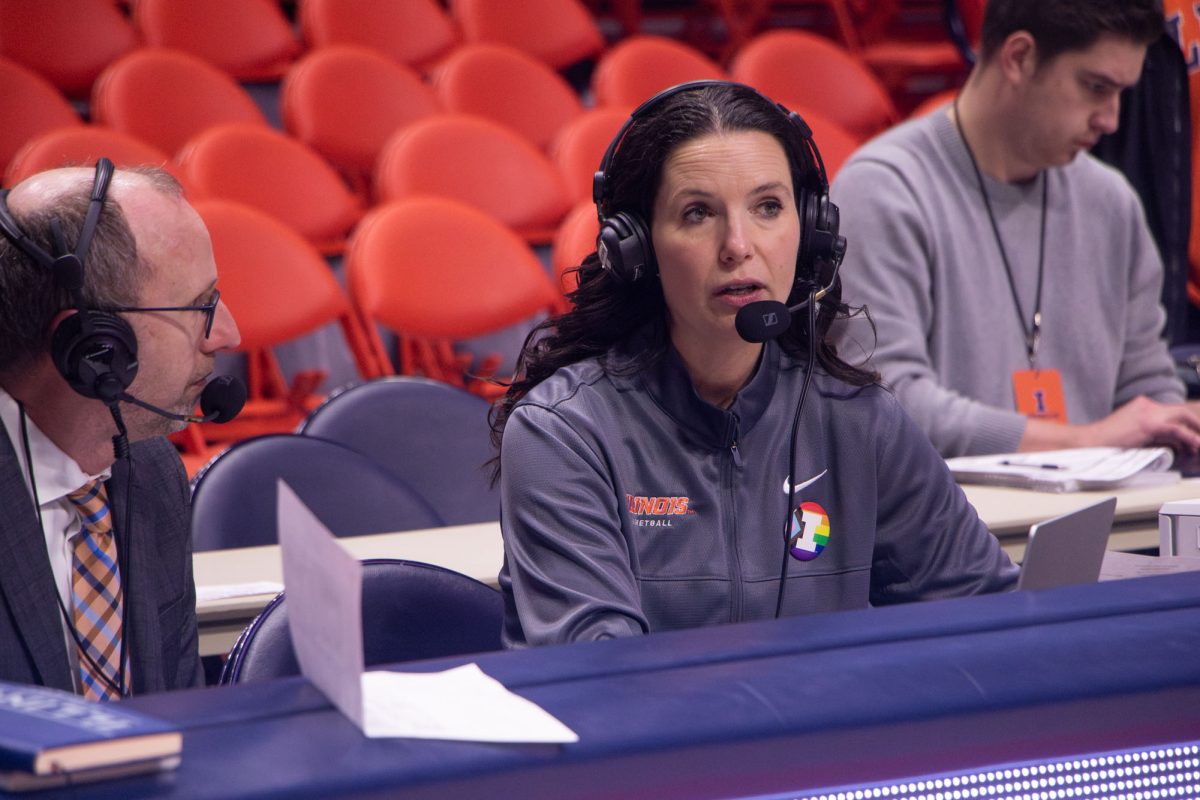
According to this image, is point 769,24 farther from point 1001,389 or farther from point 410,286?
point 1001,389

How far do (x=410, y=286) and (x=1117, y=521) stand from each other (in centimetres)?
207

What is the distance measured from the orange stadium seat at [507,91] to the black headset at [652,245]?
327cm

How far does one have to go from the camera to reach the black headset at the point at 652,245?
1.44m

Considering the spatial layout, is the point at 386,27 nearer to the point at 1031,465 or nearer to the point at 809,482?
the point at 1031,465

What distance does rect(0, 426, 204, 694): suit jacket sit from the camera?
1237 mm

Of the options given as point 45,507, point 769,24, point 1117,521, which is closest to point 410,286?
point 1117,521

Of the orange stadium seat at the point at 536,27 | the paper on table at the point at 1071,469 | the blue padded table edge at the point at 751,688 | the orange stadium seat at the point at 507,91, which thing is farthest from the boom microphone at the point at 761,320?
the orange stadium seat at the point at 536,27

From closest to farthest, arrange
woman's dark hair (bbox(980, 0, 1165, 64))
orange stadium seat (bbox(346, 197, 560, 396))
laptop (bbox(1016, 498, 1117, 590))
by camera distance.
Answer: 1. laptop (bbox(1016, 498, 1117, 590))
2. woman's dark hair (bbox(980, 0, 1165, 64))
3. orange stadium seat (bbox(346, 197, 560, 396))

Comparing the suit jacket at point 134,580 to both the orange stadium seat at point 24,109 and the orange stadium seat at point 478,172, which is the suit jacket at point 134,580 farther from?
the orange stadium seat at point 24,109

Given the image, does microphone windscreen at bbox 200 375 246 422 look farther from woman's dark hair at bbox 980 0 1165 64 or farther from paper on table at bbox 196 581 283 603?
woman's dark hair at bbox 980 0 1165 64

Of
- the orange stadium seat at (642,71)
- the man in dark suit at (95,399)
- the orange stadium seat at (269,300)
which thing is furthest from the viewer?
the orange stadium seat at (642,71)

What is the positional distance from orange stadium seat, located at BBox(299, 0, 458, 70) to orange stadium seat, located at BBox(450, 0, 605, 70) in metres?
0.10

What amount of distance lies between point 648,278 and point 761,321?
19 centimetres

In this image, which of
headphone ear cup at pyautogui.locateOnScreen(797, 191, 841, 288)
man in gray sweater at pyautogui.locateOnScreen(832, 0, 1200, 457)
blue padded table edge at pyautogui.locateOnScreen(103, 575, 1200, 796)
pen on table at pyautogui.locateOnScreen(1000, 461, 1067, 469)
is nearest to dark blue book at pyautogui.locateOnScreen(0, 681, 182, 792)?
blue padded table edge at pyautogui.locateOnScreen(103, 575, 1200, 796)
